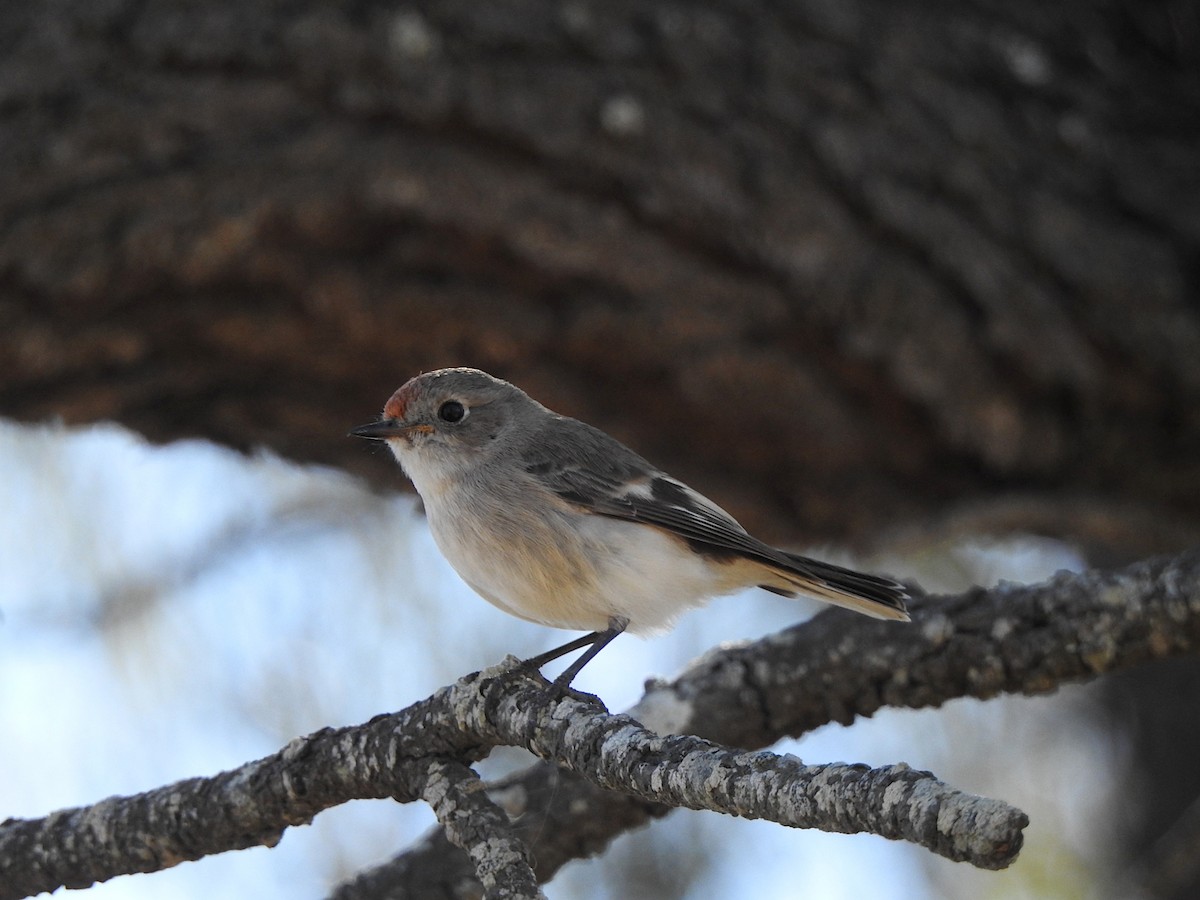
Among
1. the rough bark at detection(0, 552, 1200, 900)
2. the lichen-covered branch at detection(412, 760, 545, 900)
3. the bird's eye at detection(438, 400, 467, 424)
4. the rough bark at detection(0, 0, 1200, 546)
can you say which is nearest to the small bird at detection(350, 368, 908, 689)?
the bird's eye at detection(438, 400, 467, 424)

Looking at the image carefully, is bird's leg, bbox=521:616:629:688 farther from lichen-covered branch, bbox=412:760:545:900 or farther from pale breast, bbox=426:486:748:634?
lichen-covered branch, bbox=412:760:545:900

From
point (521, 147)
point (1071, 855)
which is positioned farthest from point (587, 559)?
point (1071, 855)

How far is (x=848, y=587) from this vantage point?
8.75 feet

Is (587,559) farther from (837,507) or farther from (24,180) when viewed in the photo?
(24,180)

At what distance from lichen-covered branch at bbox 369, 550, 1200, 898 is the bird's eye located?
91 centimetres

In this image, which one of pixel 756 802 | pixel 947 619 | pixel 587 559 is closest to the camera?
pixel 756 802

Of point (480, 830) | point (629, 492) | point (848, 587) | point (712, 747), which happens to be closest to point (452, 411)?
point (629, 492)

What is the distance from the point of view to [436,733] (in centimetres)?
206

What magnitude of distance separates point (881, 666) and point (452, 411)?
1268 mm

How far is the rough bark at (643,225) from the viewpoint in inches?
129

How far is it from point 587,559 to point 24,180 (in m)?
1.74

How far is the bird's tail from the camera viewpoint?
2562mm

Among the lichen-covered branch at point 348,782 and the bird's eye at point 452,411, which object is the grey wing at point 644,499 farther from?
the lichen-covered branch at point 348,782

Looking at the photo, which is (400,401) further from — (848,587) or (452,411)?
(848,587)
